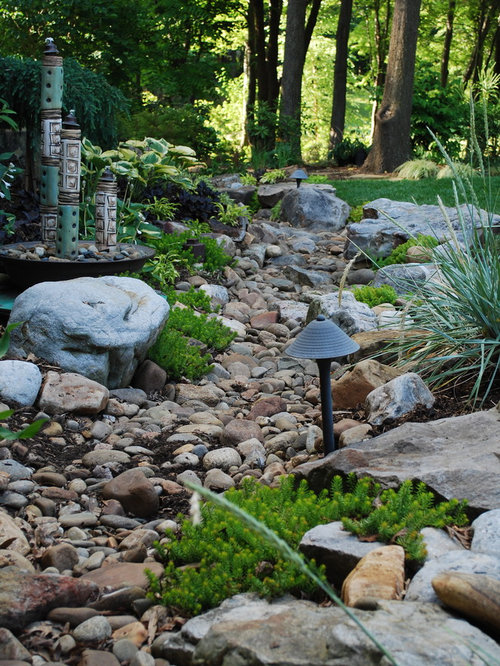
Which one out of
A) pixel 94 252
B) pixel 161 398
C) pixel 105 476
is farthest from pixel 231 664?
pixel 94 252

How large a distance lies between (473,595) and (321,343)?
5.03 feet

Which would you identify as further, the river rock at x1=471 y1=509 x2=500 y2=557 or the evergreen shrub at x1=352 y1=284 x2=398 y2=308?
the evergreen shrub at x1=352 y1=284 x2=398 y2=308

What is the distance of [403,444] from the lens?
130 inches

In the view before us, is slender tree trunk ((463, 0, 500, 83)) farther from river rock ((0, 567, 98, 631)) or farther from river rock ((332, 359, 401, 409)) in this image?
river rock ((0, 567, 98, 631))

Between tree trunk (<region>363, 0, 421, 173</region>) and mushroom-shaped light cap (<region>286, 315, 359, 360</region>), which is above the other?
tree trunk (<region>363, 0, 421, 173</region>)

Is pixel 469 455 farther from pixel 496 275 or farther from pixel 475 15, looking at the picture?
pixel 475 15

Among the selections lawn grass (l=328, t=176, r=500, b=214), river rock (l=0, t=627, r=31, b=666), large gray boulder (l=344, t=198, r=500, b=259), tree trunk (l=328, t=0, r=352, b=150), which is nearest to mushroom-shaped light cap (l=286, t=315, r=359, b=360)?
river rock (l=0, t=627, r=31, b=666)

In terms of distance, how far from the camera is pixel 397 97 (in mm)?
14531

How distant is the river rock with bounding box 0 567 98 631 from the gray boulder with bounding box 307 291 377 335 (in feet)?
11.1

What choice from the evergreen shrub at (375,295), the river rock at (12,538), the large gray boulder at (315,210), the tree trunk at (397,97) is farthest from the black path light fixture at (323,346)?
the tree trunk at (397,97)

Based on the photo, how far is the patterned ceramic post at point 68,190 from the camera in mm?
5543

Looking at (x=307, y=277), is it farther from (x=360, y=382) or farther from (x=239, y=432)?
(x=239, y=432)

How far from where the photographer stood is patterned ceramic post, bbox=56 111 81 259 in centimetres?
554

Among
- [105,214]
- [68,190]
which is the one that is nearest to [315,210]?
[105,214]
